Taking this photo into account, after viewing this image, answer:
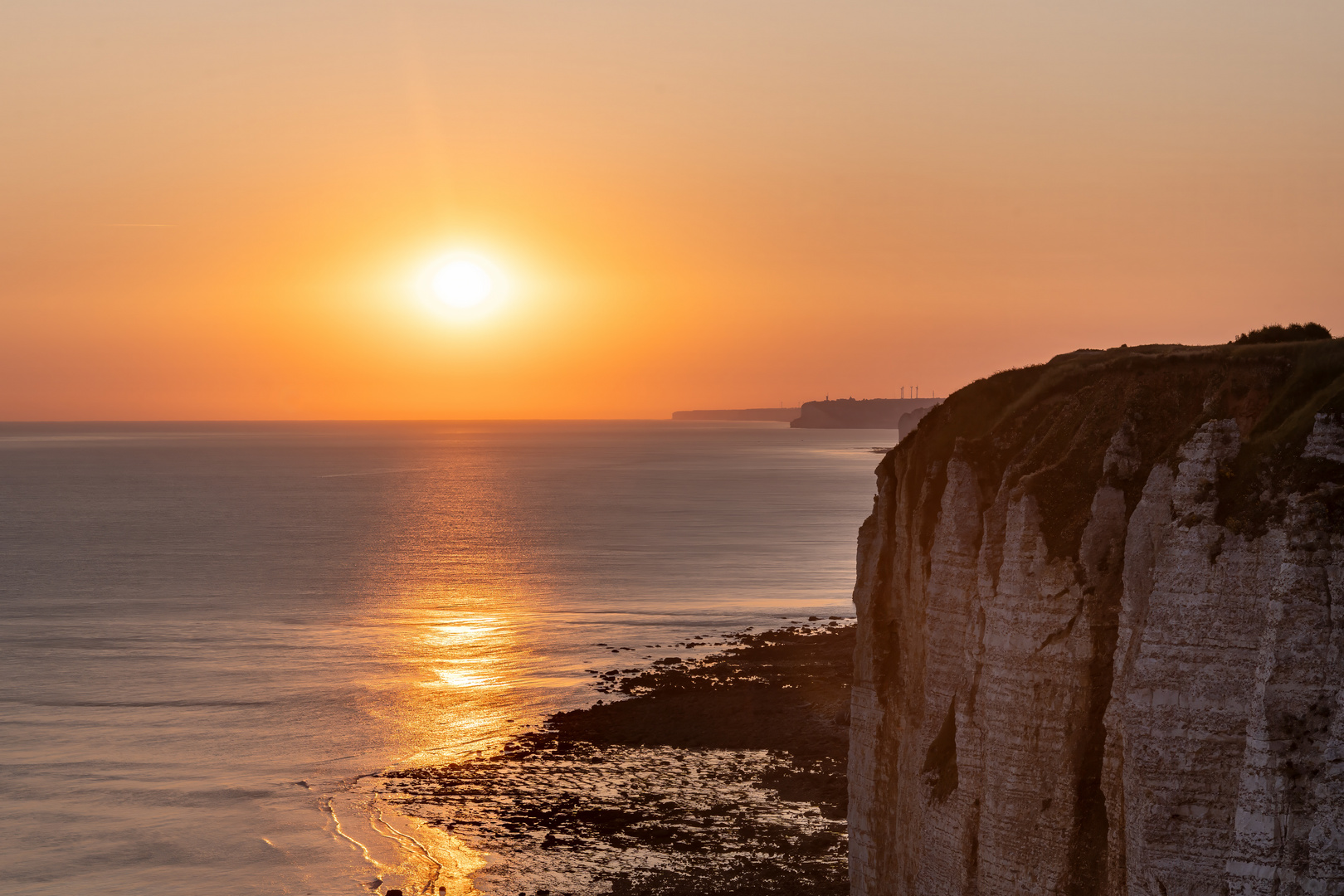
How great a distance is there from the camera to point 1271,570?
66.6 feet

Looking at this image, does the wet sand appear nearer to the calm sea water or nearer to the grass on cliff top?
the calm sea water

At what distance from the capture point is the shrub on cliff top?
25.7m

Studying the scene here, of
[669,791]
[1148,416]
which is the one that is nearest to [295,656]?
[669,791]

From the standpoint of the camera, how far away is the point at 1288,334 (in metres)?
25.8

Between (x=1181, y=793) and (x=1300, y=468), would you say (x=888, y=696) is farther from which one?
(x=1300, y=468)

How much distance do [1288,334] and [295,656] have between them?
198 feet

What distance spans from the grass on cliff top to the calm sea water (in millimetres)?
22297

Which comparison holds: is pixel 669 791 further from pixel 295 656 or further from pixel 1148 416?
pixel 295 656

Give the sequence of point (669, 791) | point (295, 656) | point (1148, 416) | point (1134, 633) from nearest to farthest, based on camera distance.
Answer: point (1134, 633), point (1148, 416), point (669, 791), point (295, 656)

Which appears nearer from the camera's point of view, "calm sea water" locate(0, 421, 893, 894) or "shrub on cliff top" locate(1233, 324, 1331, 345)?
"shrub on cliff top" locate(1233, 324, 1331, 345)

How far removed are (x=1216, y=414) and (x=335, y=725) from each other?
44.3 m

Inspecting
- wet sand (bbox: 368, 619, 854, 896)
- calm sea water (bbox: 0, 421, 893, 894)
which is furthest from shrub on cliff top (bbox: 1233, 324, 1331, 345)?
calm sea water (bbox: 0, 421, 893, 894)

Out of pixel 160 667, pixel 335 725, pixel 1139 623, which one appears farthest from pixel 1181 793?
pixel 160 667

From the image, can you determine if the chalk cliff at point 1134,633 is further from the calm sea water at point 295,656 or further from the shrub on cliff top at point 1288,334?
the calm sea water at point 295,656
